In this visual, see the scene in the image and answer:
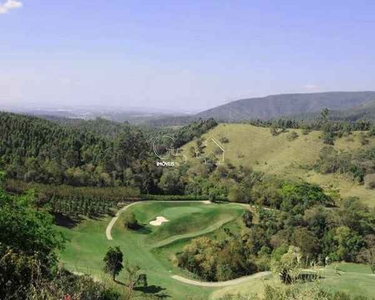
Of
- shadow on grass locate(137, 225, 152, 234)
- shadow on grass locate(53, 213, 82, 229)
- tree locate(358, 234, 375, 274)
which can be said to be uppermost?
shadow on grass locate(53, 213, 82, 229)

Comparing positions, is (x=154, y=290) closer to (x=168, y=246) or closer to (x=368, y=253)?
(x=168, y=246)

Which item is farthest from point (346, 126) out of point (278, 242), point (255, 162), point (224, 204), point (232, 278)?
point (232, 278)

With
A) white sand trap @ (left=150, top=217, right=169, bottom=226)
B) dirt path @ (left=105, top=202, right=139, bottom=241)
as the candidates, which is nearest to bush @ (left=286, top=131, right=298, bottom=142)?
dirt path @ (left=105, top=202, right=139, bottom=241)

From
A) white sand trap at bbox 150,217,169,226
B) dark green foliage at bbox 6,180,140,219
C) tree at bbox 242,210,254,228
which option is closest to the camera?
dark green foliage at bbox 6,180,140,219

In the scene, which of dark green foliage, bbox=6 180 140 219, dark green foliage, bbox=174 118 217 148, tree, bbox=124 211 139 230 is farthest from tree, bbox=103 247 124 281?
dark green foliage, bbox=174 118 217 148

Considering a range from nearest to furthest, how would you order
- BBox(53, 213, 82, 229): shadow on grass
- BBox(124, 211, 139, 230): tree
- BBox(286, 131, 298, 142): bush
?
1. BBox(53, 213, 82, 229): shadow on grass
2. BBox(124, 211, 139, 230): tree
3. BBox(286, 131, 298, 142): bush

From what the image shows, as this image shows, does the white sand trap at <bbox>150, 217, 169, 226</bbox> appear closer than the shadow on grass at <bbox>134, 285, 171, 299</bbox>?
No

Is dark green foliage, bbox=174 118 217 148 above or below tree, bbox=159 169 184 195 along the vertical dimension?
above

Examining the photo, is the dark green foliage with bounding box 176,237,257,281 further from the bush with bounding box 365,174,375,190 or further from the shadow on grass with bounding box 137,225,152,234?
the bush with bounding box 365,174,375,190
